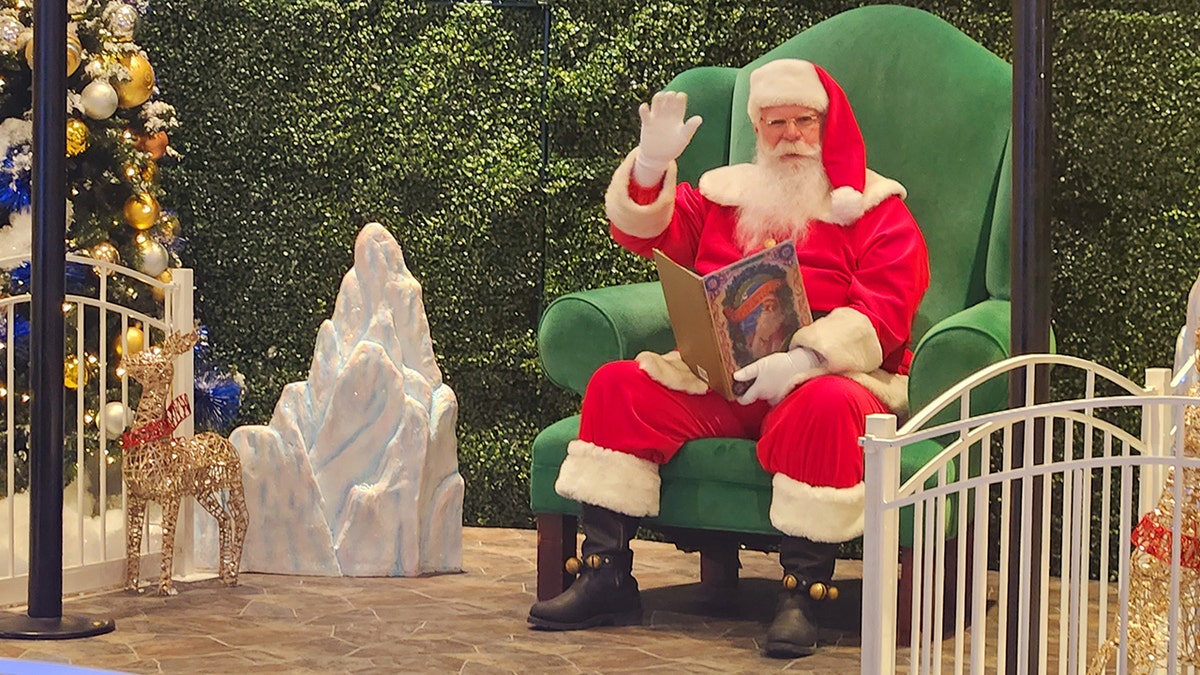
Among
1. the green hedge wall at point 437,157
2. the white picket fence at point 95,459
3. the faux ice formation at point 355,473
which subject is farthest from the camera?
the green hedge wall at point 437,157

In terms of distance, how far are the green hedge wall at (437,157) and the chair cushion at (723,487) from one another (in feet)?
4.50

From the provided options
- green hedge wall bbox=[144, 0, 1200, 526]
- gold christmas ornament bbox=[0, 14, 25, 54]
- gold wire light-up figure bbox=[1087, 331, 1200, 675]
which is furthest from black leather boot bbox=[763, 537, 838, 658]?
gold christmas ornament bbox=[0, 14, 25, 54]

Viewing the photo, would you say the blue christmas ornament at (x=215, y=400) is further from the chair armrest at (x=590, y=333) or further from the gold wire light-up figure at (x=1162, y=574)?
the gold wire light-up figure at (x=1162, y=574)

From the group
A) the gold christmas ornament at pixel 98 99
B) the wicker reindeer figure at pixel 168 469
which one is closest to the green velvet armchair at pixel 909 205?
the wicker reindeer figure at pixel 168 469

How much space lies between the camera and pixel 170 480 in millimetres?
4020

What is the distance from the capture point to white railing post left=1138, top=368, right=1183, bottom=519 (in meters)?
2.57

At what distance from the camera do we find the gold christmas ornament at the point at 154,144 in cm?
500

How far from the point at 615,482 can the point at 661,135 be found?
32.4 inches

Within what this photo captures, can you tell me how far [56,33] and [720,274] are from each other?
1.55m

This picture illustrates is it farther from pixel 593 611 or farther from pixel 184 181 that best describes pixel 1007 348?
pixel 184 181

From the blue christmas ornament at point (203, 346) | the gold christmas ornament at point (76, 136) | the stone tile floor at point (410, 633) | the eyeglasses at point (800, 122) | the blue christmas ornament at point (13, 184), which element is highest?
the gold christmas ornament at point (76, 136)

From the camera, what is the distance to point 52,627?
11.7 ft

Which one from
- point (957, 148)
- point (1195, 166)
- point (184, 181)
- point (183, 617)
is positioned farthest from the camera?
point (184, 181)

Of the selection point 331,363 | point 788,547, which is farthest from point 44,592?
point 788,547
